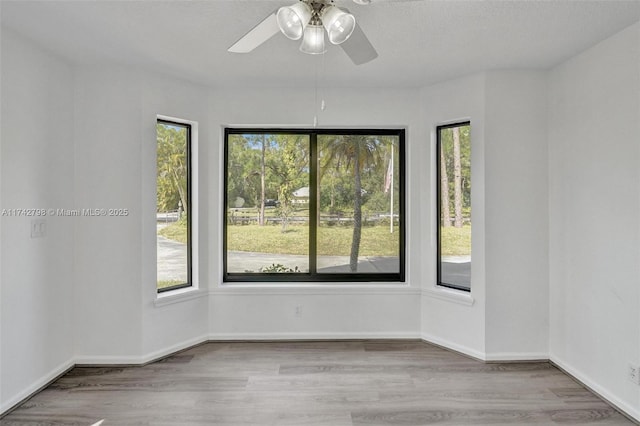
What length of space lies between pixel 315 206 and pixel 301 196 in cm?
18

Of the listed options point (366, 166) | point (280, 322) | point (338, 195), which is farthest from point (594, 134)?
point (280, 322)

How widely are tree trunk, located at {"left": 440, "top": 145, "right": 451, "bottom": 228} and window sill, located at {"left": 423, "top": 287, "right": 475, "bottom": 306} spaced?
2.00ft

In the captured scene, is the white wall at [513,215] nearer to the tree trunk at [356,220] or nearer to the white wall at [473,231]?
the white wall at [473,231]

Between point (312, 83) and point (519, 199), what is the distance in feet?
6.83

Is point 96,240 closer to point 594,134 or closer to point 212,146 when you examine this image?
point 212,146

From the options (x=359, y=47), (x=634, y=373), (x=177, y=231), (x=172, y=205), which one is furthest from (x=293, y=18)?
(x=634, y=373)

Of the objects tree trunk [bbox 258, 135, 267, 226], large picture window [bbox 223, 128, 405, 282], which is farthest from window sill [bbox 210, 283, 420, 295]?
tree trunk [bbox 258, 135, 267, 226]

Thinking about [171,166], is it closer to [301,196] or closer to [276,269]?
[301,196]

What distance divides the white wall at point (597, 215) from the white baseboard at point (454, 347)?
0.61 meters

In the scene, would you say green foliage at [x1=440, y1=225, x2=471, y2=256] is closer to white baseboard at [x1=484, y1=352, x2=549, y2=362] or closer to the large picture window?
the large picture window

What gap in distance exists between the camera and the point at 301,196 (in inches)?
157

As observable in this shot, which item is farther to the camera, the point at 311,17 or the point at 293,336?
the point at 293,336

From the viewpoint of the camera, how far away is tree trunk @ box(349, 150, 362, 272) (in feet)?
13.1

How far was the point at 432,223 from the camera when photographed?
3.78 meters
